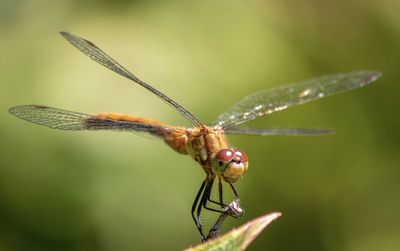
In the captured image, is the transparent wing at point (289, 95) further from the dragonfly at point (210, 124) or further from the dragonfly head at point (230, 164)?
the dragonfly head at point (230, 164)

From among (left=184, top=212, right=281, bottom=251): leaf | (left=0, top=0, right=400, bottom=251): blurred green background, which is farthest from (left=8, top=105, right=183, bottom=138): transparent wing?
(left=184, top=212, right=281, bottom=251): leaf

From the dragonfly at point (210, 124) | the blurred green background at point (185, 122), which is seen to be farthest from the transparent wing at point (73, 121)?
the blurred green background at point (185, 122)

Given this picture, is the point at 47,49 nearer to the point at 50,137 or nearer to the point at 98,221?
the point at 50,137

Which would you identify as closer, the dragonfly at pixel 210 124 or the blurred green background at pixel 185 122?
the dragonfly at pixel 210 124

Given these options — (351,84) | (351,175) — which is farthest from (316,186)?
(351,84)

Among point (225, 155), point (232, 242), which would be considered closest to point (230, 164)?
point (225, 155)

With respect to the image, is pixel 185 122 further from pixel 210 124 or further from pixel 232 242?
pixel 232 242
